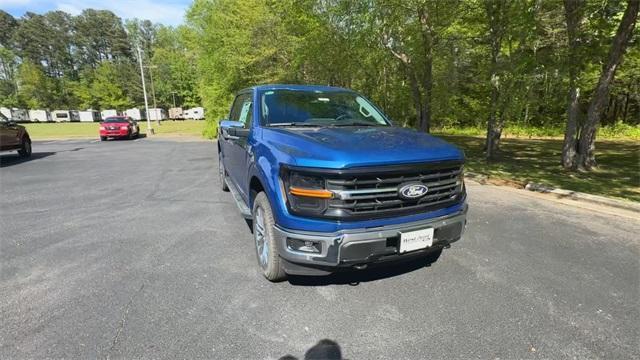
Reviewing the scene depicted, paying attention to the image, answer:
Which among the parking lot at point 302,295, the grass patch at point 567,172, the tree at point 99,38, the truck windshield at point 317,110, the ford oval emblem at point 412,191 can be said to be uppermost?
the tree at point 99,38

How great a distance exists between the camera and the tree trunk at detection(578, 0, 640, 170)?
7440 mm

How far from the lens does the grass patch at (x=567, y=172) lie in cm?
703

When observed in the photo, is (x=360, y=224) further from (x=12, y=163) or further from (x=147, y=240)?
(x=12, y=163)

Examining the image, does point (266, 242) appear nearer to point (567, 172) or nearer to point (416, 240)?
point (416, 240)

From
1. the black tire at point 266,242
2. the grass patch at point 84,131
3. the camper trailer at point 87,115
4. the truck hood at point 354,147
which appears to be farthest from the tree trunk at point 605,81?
the camper trailer at point 87,115

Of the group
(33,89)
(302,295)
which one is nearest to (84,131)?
(302,295)

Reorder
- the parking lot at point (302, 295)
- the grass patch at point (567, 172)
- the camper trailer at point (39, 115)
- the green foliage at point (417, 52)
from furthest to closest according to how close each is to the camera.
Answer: the camper trailer at point (39, 115), the green foliage at point (417, 52), the grass patch at point (567, 172), the parking lot at point (302, 295)

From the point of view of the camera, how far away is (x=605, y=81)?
796 centimetres

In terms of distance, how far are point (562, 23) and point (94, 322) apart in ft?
56.9

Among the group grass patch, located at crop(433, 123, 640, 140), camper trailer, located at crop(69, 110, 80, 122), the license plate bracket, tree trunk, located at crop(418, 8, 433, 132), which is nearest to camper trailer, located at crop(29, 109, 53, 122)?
camper trailer, located at crop(69, 110, 80, 122)

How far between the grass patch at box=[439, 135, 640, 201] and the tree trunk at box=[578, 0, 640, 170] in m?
0.52

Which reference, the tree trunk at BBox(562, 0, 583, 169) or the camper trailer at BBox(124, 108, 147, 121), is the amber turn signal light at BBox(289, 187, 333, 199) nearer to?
the tree trunk at BBox(562, 0, 583, 169)

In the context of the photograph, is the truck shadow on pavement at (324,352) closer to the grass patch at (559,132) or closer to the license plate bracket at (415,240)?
the license plate bracket at (415,240)

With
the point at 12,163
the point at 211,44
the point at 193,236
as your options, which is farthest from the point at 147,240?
the point at 211,44
